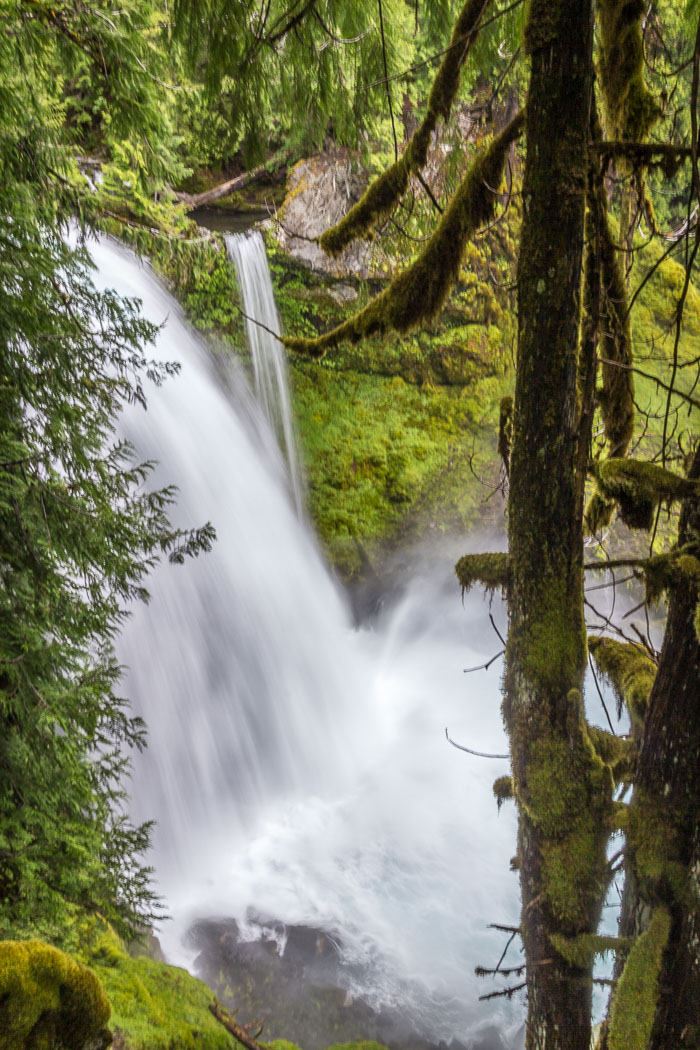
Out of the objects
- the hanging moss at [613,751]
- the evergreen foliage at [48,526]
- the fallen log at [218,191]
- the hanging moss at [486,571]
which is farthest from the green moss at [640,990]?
the fallen log at [218,191]

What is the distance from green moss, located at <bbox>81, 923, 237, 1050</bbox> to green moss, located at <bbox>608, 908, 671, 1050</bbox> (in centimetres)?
216

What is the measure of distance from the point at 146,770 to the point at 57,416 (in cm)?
423

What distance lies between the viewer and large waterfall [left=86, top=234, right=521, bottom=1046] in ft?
18.4

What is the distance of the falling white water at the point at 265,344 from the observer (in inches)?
349

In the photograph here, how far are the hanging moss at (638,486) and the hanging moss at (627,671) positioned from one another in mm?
837

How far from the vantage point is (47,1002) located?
1.94 m

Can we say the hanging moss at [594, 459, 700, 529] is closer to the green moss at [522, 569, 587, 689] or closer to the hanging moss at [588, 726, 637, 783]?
the green moss at [522, 569, 587, 689]

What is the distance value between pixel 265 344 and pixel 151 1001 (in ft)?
26.2

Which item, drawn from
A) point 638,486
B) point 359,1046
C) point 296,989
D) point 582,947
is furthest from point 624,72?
point 296,989

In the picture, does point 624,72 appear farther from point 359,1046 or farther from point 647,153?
point 359,1046

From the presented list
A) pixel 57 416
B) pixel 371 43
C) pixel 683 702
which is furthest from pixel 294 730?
pixel 371 43

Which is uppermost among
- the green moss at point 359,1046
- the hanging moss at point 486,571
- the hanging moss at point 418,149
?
the hanging moss at point 418,149

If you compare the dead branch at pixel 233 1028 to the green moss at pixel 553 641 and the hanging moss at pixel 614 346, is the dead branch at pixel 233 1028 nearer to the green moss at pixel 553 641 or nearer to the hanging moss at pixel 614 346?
the green moss at pixel 553 641

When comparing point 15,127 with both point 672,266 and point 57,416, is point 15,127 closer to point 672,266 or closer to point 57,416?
point 57,416
